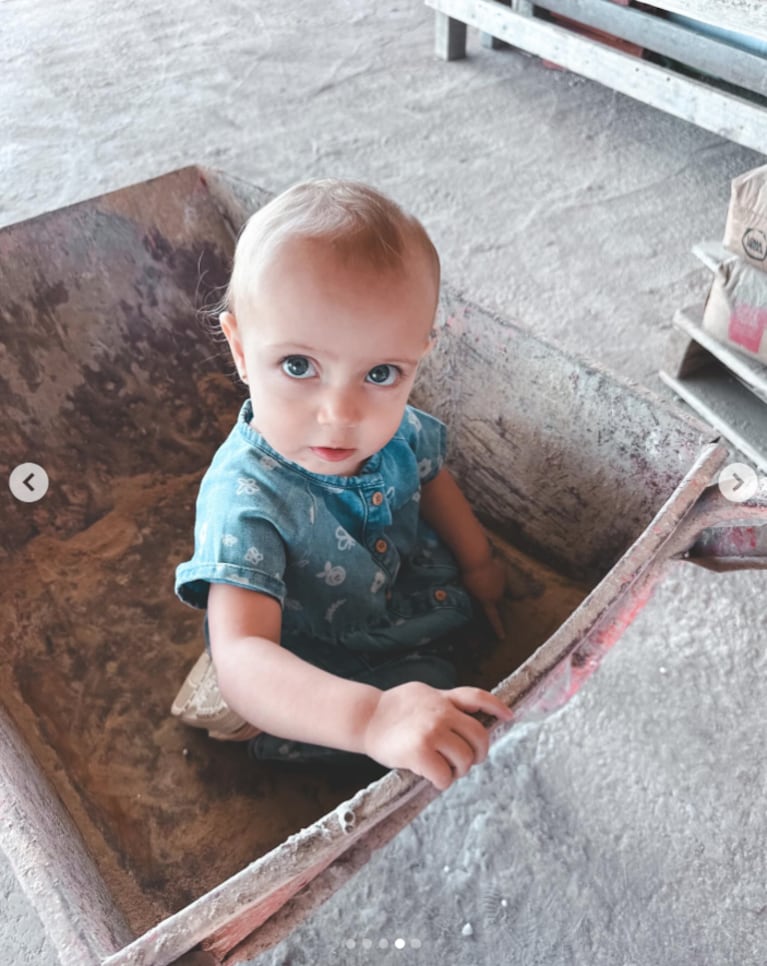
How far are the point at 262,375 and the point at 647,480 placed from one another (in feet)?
1.64

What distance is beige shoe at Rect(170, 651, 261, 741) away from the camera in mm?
1135

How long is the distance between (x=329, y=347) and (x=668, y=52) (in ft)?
7.22

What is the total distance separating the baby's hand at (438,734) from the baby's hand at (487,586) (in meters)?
0.48

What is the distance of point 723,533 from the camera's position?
94 centimetres

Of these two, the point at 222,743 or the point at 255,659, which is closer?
the point at 255,659

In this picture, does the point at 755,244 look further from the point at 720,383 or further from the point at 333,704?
the point at 333,704

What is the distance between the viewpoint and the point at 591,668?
102cm

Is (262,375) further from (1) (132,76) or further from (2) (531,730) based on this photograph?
(1) (132,76)

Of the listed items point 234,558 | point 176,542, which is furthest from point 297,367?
point 176,542

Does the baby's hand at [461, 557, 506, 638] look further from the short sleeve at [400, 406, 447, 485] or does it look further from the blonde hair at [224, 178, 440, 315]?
the blonde hair at [224, 178, 440, 315]

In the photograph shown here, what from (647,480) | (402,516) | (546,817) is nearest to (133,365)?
(402,516)

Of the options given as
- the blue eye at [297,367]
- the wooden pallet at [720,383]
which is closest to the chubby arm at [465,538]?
the blue eye at [297,367]

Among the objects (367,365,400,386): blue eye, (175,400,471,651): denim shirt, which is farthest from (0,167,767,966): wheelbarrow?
(367,365,400,386): blue eye

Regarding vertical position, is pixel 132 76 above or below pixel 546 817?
above
